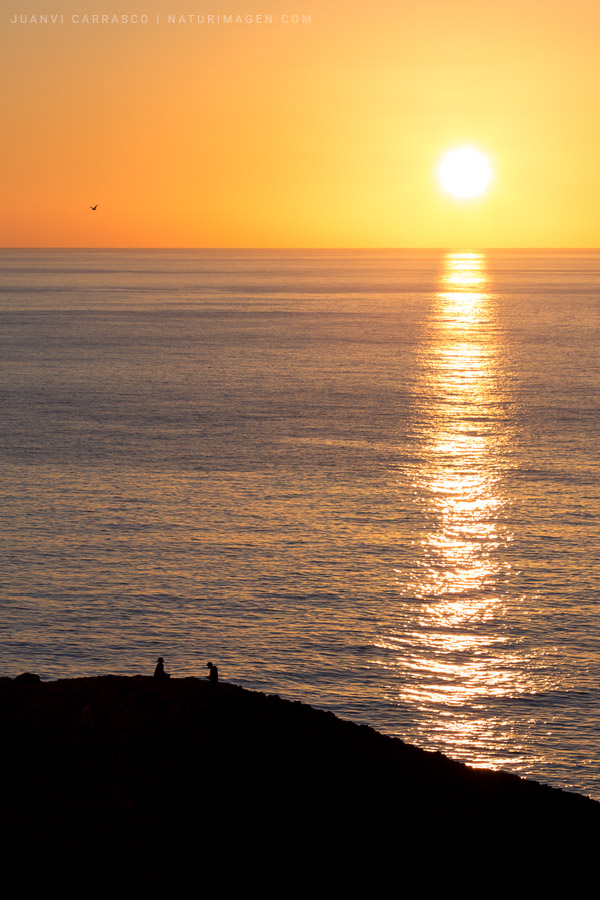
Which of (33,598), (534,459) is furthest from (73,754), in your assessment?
(534,459)

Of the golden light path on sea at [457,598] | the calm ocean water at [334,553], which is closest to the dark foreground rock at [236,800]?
the calm ocean water at [334,553]

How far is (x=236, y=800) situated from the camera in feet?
80.4

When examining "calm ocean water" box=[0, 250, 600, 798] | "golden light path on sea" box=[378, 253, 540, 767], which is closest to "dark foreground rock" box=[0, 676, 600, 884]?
"calm ocean water" box=[0, 250, 600, 798]

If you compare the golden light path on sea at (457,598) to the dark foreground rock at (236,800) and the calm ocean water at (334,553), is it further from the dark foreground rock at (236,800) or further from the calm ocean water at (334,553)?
the dark foreground rock at (236,800)

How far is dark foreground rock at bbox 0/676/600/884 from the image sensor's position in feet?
75.5

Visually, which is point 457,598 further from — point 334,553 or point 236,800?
point 236,800

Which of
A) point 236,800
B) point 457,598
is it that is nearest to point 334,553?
point 457,598

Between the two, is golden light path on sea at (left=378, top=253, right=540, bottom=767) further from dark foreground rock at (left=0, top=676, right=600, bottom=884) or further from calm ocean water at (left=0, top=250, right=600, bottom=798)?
dark foreground rock at (left=0, top=676, right=600, bottom=884)

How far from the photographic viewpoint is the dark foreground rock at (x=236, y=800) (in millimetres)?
23000

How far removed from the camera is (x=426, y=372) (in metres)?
146

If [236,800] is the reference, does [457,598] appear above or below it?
above

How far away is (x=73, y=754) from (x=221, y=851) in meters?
4.40

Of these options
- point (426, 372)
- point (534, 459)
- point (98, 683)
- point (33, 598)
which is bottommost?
point (98, 683)

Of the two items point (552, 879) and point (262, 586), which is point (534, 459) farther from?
point (552, 879)
